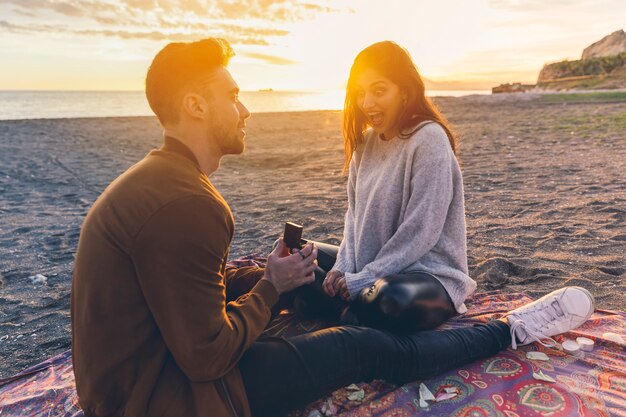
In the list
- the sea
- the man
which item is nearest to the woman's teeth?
the man

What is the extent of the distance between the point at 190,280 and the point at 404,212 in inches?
75.3

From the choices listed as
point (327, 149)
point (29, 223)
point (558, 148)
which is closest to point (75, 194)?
point (29, 223)

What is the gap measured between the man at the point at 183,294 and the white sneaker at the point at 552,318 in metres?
1.34

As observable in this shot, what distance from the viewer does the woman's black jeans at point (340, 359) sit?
2209mm

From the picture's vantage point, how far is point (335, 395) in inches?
111

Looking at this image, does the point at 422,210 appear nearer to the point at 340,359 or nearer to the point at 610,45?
the point at 340,359

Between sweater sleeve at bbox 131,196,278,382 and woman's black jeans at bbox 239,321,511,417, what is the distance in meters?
0.30

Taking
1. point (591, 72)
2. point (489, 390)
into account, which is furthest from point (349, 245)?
point (591, 72)

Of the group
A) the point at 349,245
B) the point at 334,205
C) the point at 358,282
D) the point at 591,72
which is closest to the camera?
the point at 358,282

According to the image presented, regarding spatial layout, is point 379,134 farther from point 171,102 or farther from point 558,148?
point 558,148

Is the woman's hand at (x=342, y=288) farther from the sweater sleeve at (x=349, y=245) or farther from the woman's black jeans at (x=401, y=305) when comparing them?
the sweater sleeve at (x=349, y=245)

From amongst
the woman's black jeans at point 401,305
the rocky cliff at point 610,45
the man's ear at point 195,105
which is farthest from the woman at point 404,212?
the rocky cliff at point 610,45

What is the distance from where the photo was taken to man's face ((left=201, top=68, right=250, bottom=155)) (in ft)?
7.41

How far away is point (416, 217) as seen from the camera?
3.14m
